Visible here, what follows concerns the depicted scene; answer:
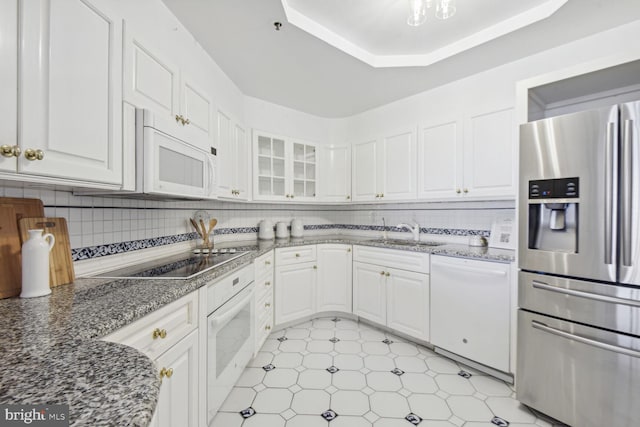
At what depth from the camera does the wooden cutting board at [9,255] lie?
992 millimetres

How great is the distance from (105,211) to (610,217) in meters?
2.60

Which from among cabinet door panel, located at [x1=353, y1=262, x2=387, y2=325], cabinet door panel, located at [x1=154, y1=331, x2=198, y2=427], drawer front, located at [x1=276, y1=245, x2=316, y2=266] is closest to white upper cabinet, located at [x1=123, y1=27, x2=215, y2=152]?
cabinet door panel, located at [x1=154, y1=331, x2=198, y2=427]

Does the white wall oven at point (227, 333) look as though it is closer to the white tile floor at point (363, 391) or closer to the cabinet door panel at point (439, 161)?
the white tile floor at point (363, 391)

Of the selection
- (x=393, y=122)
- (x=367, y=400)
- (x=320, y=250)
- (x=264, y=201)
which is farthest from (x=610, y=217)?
(x=264, y=201)

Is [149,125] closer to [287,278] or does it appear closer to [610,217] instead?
[287,278]

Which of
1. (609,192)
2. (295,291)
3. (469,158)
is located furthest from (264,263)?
(609,192)

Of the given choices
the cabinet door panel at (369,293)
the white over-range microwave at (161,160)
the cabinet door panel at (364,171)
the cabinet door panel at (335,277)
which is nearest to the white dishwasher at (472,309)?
the cabinet door panel at (369,293)

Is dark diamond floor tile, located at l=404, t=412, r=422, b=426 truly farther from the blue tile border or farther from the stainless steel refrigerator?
the blue tile border

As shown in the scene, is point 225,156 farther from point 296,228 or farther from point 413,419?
point 413,419

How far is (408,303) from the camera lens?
2.43 meters

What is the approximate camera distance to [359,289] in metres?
2.83

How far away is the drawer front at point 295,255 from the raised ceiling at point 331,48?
5.07 feet

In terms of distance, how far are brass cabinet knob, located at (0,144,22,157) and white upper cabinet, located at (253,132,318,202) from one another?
198 cm

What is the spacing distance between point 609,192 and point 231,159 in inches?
96.4
